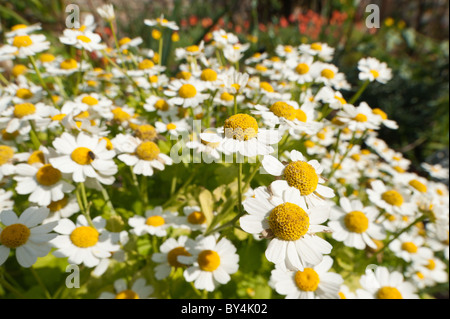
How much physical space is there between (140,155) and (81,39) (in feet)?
2.39

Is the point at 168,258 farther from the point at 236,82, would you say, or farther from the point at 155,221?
the point at 236,82

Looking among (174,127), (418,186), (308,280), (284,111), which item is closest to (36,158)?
(174,127)

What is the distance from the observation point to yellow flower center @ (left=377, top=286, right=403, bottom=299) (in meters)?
1.24

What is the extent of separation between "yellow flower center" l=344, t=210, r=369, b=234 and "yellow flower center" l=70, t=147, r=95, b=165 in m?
1.15

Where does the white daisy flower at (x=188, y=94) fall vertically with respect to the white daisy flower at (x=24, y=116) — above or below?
above

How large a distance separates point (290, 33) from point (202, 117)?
4.87 meters

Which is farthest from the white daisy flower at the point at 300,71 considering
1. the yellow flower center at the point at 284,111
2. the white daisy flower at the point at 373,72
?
the yellow flower center at the point at 284,111

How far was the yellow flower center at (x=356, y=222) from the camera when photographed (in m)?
1.32

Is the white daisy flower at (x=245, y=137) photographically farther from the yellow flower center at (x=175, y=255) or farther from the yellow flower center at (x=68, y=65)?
the yellow flower center at (x=68, y=65)

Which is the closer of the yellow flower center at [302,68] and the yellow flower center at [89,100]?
the yellow flower center at [89,100]

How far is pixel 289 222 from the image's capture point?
769 mm

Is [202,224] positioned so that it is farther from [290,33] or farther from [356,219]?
[290,33]

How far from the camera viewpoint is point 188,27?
6.47 meters
